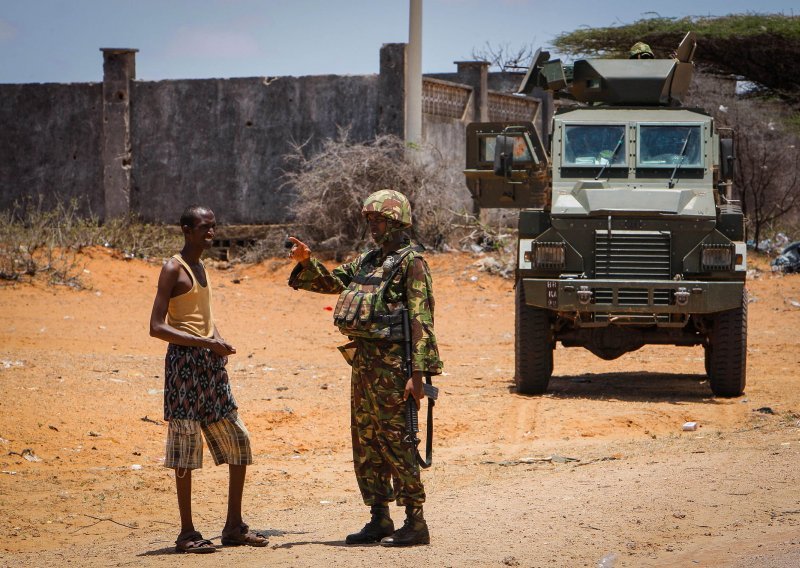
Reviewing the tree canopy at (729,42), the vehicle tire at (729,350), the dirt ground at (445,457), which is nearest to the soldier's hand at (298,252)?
the dirt ground at (445,457)

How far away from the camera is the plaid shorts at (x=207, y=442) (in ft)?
16.4

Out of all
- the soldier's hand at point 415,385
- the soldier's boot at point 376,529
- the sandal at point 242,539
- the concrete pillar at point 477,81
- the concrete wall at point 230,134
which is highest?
the concrete pillar at point 477,81

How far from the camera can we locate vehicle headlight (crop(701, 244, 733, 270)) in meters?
9.25

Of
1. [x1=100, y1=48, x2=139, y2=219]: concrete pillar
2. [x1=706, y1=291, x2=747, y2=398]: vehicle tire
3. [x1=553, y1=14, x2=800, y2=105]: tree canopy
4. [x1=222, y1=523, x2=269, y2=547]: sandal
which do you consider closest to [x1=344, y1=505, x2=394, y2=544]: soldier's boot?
[x1=222, y1=523, x2=269, y2=547]: sandal

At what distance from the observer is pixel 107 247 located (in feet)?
56.5

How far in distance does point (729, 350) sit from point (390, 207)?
5.25 meters

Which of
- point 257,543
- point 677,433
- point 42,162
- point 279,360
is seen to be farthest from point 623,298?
point 42,162

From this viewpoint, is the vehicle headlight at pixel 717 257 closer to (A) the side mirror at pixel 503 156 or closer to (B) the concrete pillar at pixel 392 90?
(A) the side mirror at pixel 503 156

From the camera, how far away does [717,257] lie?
9273mm

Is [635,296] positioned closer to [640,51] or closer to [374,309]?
[640,51]

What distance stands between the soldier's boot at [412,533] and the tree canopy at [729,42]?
2022 cm

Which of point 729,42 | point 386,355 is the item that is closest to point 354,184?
point 729,42

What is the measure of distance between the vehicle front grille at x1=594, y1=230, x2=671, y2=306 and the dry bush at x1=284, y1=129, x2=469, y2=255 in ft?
26.3

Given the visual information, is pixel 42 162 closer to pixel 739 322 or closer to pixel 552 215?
pixel 552 215
